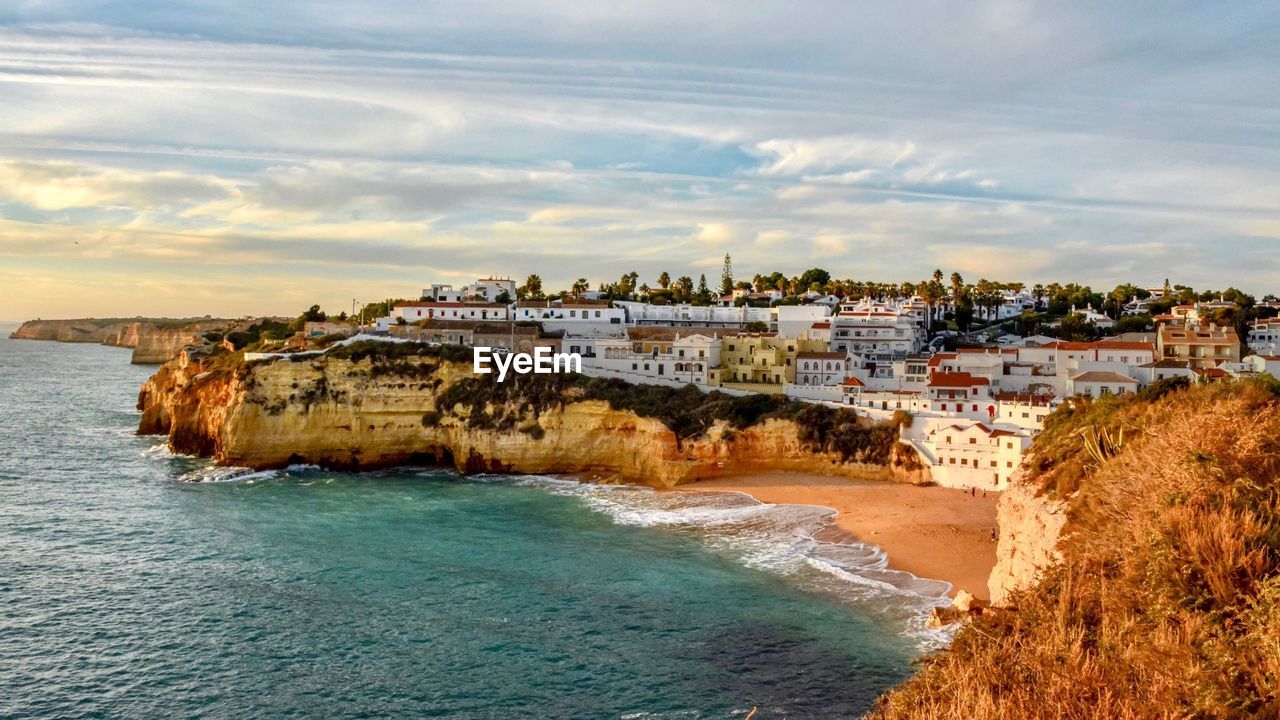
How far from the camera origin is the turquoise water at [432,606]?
19406 millimetres

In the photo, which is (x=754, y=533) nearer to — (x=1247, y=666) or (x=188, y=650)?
(x=188, y=650)

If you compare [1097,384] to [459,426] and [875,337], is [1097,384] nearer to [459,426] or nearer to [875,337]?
[875,337]

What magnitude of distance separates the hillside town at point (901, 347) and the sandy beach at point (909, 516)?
10.9ft

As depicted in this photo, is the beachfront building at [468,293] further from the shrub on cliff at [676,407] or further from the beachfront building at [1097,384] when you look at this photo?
the beachfront building at [1097,384]

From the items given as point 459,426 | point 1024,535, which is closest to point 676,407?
point 459,426

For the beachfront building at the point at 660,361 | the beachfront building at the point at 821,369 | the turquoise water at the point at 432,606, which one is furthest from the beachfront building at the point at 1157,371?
the turquoise water at the point at 432,606

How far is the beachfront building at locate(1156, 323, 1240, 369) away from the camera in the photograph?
55.3 m

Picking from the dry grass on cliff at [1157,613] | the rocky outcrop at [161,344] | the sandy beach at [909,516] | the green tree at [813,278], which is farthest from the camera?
the rocky outcrop at [161,344]

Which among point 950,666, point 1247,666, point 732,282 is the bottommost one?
point 950,666

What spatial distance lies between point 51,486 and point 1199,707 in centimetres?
4875

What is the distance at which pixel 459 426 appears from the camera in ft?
161

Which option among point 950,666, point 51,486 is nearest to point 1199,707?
point 950,666

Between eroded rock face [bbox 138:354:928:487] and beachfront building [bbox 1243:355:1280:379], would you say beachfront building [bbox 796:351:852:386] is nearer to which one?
eroded rock face [bbox 138:354:928:487]

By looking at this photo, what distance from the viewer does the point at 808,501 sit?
130 feet
